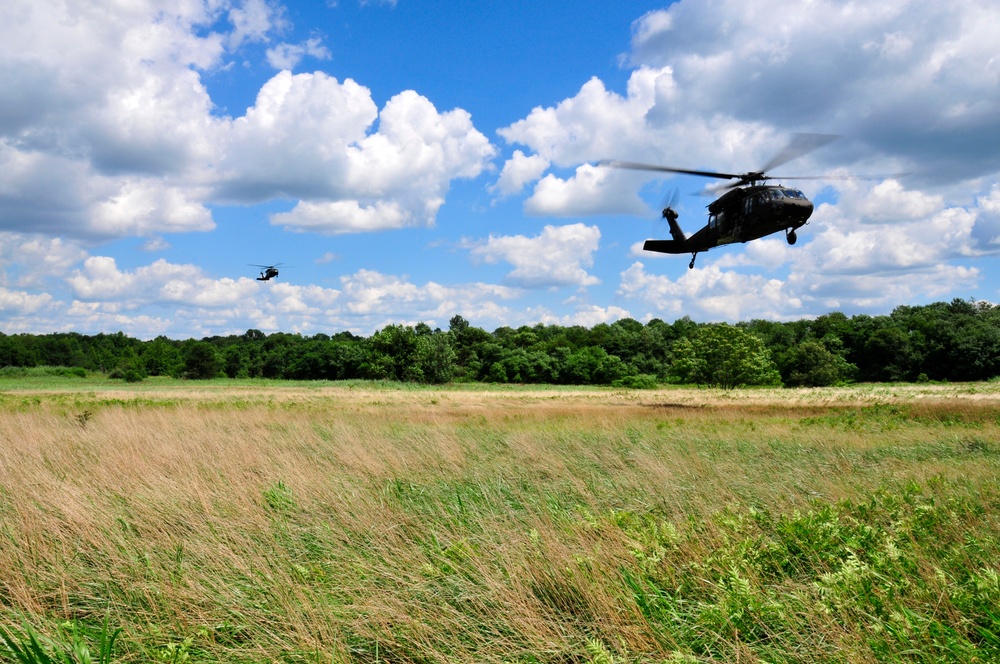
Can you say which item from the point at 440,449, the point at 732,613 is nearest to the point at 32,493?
the point at 440,449

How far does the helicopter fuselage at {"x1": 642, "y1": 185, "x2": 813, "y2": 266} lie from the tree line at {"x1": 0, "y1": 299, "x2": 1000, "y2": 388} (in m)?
55.4

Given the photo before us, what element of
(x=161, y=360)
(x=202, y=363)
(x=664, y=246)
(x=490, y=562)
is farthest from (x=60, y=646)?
(x=161, y=360)

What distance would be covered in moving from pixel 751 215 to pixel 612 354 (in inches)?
4537

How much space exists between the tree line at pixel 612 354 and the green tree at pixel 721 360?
14 cm

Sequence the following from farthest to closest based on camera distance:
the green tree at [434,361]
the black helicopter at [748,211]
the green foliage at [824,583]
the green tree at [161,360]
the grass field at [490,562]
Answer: the green tree at [161,360], the green tree at [434,361], the black helicopter at [748,211], the grass field at [490,562], the green foliage at [824,583]

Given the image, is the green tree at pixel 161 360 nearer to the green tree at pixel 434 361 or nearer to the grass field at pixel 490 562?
the green tree at pixel 434 361

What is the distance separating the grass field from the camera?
4.18 m

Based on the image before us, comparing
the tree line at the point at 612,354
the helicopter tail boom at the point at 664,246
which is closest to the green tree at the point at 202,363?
the tree line at the point at 612,354

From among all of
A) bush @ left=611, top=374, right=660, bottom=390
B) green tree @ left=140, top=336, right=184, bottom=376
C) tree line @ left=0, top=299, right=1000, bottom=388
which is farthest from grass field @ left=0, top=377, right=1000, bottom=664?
green tree @ left=140, top=336, right=184, bottom=376

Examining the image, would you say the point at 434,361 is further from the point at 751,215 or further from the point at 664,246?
the point at 751,215

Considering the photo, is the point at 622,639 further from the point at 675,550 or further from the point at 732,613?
the point at 675,550

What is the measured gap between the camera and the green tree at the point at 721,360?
249 ft

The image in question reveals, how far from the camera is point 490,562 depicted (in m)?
5.27

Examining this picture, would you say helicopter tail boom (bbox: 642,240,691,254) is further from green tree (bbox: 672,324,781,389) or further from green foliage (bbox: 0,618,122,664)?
green tree (bbox: 672,324,781,389)
